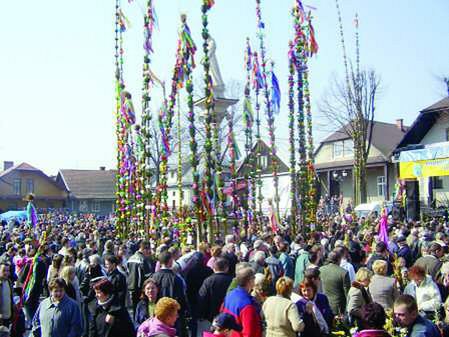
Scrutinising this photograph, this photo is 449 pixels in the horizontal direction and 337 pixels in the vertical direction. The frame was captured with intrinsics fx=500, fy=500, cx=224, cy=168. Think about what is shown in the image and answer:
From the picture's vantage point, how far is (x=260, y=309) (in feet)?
18.4

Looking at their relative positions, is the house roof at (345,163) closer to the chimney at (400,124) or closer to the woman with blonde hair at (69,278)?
the chimney at (400,124)

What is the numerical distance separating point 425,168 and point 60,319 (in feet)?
73.9

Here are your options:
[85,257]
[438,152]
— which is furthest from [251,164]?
[438,152]

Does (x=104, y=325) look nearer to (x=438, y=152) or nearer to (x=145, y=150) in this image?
(x=145, y=150)

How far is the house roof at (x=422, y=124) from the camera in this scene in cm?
3072

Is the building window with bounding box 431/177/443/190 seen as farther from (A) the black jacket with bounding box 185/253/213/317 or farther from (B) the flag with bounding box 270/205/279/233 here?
(A) the black jacket with bounding box 185/253/213/317

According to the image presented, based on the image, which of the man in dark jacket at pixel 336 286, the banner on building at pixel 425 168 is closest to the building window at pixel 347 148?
the banner on building at pixel 425 168

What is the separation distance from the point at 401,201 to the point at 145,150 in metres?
16.7

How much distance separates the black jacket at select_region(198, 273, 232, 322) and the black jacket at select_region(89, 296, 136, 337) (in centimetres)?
149

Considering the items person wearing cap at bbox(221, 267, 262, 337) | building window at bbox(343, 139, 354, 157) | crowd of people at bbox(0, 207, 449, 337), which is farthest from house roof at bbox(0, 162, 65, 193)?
person wearing cap at bbox(221, 267, 262, 337)

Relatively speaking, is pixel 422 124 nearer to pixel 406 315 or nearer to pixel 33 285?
pixel 33 285

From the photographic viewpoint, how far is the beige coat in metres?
4.89

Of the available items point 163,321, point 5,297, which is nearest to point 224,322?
point 163,321

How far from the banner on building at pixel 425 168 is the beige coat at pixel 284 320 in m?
20.9
